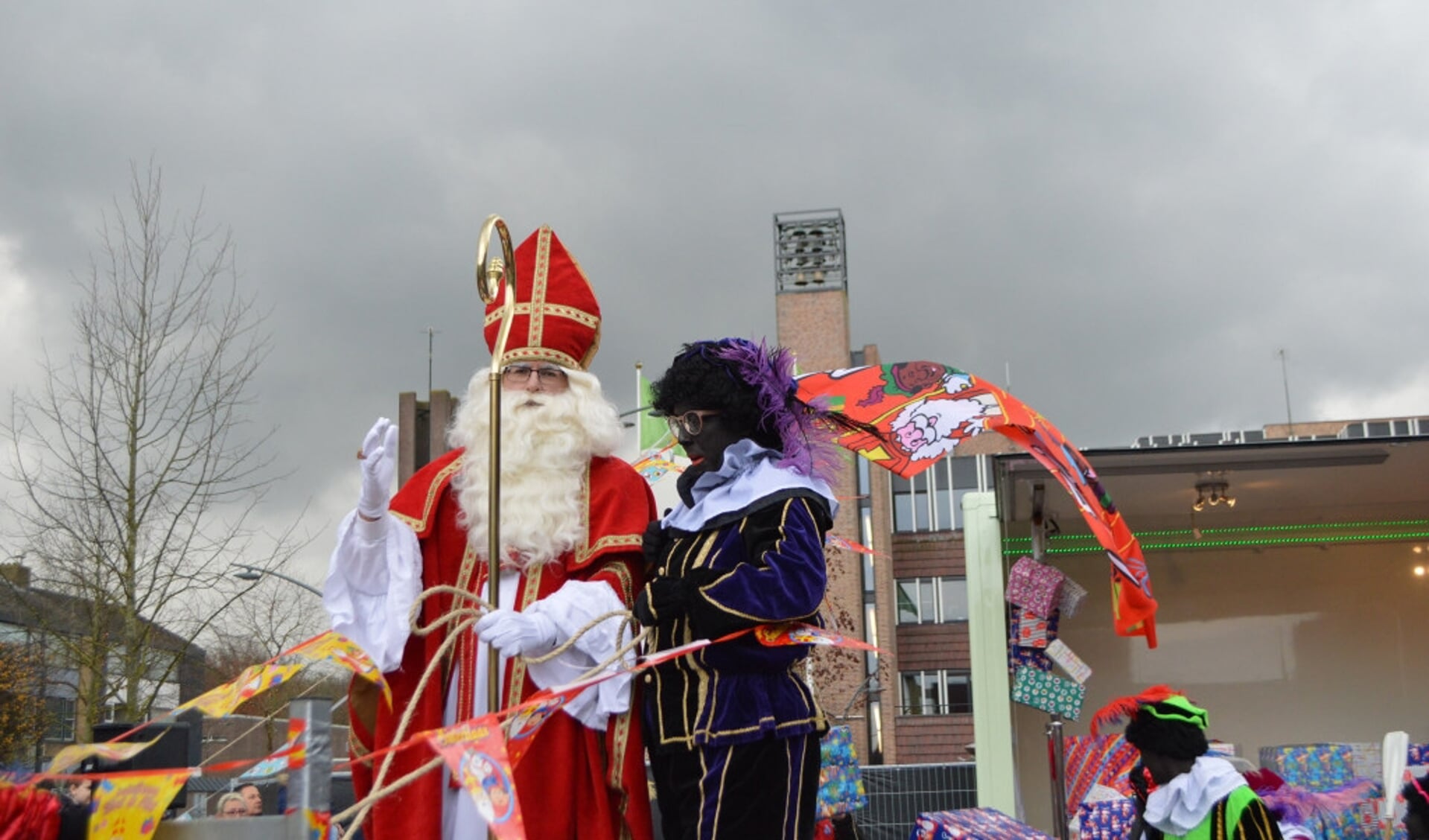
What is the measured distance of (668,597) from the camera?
10.8 feet

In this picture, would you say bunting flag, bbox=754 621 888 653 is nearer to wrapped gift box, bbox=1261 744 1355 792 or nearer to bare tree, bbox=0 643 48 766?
wrapped gift box, bbox=1261 744 1355 792

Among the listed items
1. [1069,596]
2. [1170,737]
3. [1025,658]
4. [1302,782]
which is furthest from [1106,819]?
[1170,737]

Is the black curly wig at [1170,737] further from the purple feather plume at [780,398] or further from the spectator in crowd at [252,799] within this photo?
the spectator in crowd at [252,799]

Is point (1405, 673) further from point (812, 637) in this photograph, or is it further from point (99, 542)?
point (99, 542)

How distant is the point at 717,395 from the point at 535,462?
68 cm

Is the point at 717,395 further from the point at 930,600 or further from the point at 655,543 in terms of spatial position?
the point at 930,600

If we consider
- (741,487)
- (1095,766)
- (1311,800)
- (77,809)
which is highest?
(741,487)

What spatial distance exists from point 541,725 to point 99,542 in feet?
23.8

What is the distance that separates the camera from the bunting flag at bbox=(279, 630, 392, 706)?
10.4 ft

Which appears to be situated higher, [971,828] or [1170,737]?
[1170,737]

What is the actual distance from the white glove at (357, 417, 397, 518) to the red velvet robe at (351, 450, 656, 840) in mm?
404

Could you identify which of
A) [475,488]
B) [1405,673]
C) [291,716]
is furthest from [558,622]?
[1405,673]

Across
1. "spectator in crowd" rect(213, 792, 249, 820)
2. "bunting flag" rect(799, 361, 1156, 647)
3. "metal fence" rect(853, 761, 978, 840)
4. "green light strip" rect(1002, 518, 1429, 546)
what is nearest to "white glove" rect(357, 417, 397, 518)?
"spectator in crowd" rect(213, 792, 249, 820)

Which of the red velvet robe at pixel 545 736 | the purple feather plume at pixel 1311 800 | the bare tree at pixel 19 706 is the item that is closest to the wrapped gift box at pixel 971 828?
the purple feather plume at pixel 1311 800
